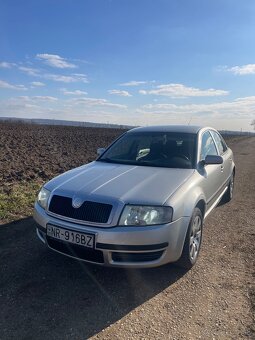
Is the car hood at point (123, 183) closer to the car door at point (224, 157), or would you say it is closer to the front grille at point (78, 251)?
the front grille at point (78, 251)

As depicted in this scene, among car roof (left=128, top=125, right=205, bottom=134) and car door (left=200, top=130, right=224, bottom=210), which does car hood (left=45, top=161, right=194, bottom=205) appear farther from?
car roof (left=128, top=125, right=205, bottom=134)

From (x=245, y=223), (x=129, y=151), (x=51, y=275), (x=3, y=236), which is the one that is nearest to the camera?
(x=51, y=275)

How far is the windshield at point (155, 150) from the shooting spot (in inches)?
184

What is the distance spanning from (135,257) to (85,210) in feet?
2.32

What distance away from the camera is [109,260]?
3404 millimetres

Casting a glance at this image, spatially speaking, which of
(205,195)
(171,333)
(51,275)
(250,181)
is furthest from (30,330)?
(250,181)

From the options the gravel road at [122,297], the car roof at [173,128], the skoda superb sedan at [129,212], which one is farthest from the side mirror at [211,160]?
the gravel road at [122,297]

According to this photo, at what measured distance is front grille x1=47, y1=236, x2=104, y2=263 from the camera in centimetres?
341

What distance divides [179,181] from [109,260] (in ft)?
4.11

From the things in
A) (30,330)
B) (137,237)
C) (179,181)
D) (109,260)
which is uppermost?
(179,181)

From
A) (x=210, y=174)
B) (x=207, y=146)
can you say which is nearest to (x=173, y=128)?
(x=207, y=146)

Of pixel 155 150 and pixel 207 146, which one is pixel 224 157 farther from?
pixel 155 150

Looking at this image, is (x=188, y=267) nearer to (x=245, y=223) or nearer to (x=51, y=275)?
(x=51, y=275)

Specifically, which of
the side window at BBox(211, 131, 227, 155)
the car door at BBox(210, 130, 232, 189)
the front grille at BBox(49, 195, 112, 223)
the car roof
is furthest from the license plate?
the side window at BBox(211, 131, 227, 155)
